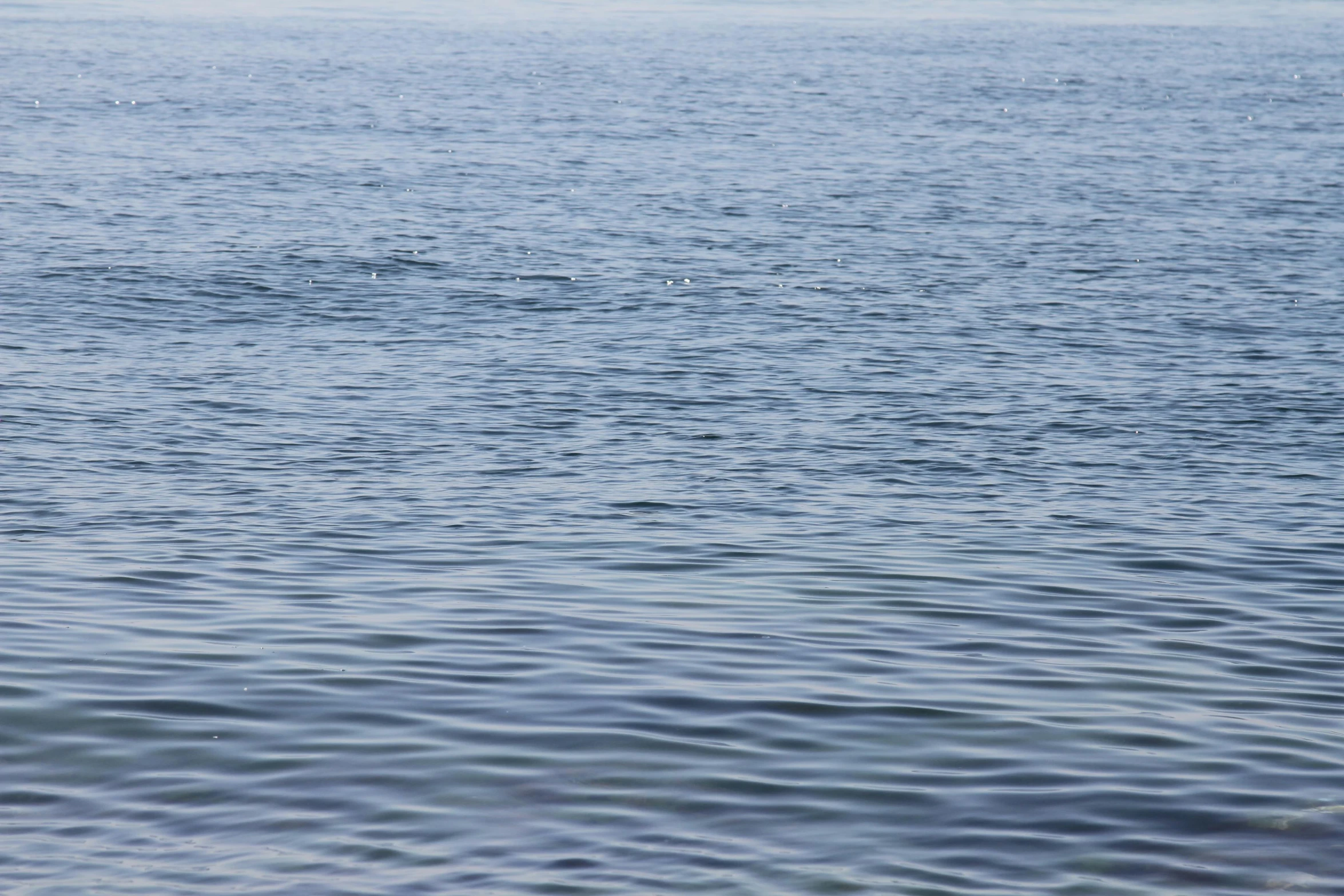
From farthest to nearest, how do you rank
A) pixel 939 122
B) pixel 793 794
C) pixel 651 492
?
pixel 939 122
pixel 651 492
pixel 793 794

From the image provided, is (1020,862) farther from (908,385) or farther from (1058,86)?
(1058,86)

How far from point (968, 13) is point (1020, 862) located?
4865 inches

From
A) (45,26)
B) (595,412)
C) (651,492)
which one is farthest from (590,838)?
(45,26)

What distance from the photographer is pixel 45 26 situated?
100875mm

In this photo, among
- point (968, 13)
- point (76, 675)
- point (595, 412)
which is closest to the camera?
point (76, 675)

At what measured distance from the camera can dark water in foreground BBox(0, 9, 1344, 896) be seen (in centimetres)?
1142

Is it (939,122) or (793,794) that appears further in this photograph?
(939,122)

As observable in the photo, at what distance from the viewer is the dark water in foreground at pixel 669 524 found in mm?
11422

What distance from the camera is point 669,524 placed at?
65.0ft

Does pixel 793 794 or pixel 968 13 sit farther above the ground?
pixel 968 13

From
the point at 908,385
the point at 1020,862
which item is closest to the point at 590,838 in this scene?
the point at 1020,862

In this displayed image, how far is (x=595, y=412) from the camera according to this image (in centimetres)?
2655

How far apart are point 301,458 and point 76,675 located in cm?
961

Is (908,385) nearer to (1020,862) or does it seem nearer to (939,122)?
(1020,862)
